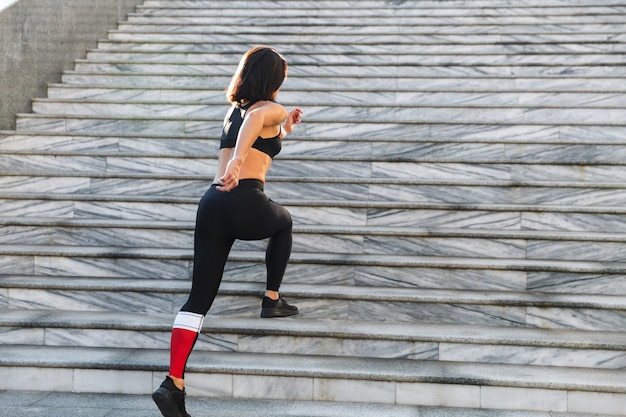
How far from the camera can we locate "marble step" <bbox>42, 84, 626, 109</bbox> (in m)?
6.65

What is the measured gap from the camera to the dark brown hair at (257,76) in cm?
368

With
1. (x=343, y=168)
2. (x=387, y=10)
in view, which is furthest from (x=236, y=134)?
(x=387, y=10)

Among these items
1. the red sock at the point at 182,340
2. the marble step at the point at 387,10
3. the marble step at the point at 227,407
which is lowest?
the marble step at the point at 227,407

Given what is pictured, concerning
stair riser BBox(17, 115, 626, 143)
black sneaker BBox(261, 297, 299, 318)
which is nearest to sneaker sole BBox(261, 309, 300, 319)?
black sneaker BBox(261, 297, 299, 318)

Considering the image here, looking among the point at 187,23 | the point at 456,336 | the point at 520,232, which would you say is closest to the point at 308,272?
the point at 456,336

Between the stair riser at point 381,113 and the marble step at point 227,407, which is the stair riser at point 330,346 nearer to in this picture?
the marble step at point 227,407

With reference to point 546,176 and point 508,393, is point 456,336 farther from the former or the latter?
point 546,176

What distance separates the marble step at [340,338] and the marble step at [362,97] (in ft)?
9.66

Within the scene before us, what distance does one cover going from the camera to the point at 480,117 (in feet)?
21.5

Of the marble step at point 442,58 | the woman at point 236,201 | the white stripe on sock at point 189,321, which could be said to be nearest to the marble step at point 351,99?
the marble step at point 442,58

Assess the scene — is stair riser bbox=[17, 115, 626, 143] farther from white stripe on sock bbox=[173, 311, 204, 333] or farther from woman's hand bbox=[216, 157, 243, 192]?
white stripe on sock bbox=[173, 311, 204, 333]

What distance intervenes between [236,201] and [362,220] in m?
2.04

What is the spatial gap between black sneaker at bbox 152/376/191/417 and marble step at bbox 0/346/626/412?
586 millimetres

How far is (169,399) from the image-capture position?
11.0ft
